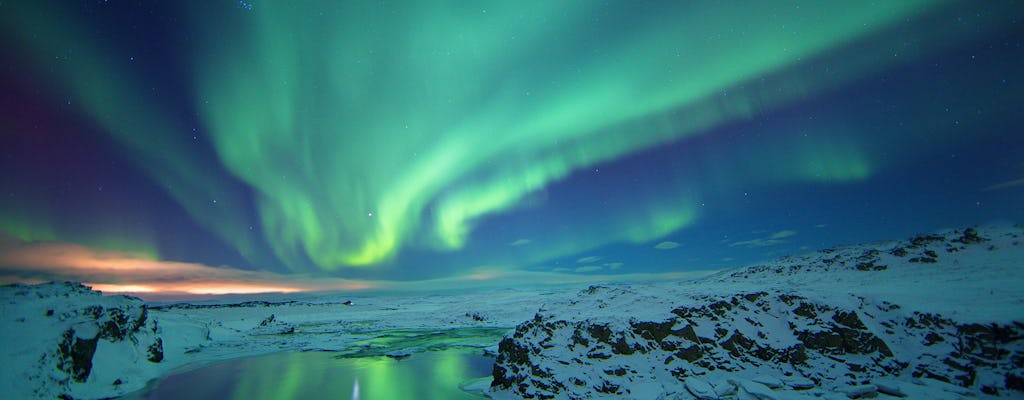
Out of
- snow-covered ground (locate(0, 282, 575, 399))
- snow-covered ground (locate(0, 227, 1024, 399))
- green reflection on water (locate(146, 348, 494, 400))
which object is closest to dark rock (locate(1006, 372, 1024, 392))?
snow-covered ground (locate(0, 227, 1024, 399))

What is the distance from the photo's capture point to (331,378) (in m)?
15.2

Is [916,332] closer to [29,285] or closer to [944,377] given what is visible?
[944,377]

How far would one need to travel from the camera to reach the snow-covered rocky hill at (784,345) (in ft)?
31.5

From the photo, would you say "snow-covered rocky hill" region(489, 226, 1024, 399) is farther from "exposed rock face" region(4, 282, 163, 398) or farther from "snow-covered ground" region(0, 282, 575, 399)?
"exposed rock face" region(4, 282, 163, 398)

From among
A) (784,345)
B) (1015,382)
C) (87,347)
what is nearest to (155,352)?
(87,347)

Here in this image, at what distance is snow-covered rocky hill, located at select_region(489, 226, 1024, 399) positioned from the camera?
9.60m

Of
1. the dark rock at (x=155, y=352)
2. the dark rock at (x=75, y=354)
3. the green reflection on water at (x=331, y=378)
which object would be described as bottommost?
the green reflection on water at (x=331, y=378)

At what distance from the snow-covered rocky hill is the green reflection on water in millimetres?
3090

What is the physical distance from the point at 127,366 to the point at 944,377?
1169 inches

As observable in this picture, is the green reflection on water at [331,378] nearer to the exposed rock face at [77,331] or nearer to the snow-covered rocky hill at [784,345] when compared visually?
the exposed rock face at [77,331]

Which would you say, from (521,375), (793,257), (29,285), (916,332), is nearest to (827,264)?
(793,257)

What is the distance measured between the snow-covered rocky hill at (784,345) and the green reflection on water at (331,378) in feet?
10.1

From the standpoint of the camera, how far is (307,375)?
15914mm

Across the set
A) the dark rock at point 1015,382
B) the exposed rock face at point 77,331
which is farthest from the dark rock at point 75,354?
the dark rock at point 1015,382
